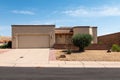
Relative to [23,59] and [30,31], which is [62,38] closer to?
[30,31]

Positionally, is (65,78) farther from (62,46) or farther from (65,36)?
(65,36)

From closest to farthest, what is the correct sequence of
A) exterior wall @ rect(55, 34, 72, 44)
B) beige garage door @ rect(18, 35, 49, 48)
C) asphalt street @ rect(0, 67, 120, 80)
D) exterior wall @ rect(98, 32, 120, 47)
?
asphalt street @ rect(0, 67, 120, 80) < beige garage door @ rect(18, 35, 49, 48) < exterior wall @ rect(98, 32, 120, 47) < exterior wall @ rect(55, 34, 72, 44)

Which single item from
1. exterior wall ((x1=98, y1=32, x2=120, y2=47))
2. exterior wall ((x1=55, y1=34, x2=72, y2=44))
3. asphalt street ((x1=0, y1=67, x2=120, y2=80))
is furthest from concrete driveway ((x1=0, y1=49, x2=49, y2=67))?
exterior wall ((x1=55, y1=34, x2=72, y2=44))

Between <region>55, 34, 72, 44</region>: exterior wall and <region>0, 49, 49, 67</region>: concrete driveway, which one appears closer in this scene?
<region>0, 49, 49, 67</region>: concrete driveway

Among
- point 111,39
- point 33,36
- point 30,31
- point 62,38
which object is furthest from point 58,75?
point 111,39

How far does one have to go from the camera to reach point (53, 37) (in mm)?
44188

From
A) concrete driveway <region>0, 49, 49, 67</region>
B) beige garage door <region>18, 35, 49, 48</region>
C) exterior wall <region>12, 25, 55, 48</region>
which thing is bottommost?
concrete driveway <region>0, 49, 49, 67</region>

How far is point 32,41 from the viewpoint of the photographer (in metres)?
44.1

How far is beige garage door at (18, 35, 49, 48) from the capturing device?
144ft

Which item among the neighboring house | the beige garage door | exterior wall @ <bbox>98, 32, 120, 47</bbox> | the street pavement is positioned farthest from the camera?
exterior wall @ <bbox>98, 32, 120, 47</bbox>

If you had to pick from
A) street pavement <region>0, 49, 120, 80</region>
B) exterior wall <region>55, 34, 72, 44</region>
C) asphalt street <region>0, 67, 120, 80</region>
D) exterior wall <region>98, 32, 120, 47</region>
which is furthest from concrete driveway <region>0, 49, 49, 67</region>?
exterior wall <region>55, 34, 72, 44</region>

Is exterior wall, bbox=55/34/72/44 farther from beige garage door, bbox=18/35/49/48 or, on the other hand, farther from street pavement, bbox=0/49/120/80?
street pavement, bbox=0/49/120/80

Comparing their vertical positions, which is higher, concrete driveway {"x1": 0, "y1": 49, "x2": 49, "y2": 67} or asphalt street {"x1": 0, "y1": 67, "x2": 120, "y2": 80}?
asphalt street {"x1": 0, "y1": 67, "x2": 120, "y2": 80}

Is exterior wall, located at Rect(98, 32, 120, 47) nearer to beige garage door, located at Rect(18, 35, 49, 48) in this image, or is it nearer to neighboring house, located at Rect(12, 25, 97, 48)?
neighboring house, located at Rect(12, 25, 97, 48)
